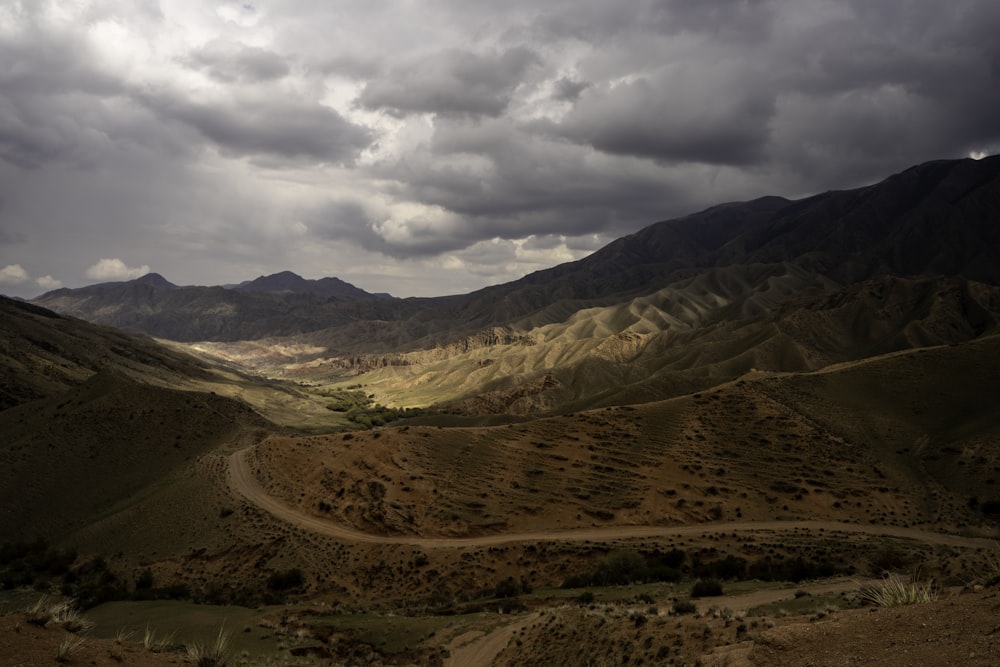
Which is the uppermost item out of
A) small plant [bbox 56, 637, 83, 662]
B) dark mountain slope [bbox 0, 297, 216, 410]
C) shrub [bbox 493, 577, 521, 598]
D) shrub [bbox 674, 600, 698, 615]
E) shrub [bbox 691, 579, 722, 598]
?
dark mountain slope [bbox 0, 297, 216, 410]

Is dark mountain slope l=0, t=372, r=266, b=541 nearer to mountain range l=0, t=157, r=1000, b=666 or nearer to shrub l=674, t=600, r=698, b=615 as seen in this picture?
mountain range l=0, t=157, r=1000, b=666

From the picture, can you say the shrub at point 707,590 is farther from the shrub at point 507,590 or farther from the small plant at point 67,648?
the small plant at point 67,648

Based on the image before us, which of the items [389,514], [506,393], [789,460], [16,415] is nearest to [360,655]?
[389,514]

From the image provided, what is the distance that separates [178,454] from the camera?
64750mm

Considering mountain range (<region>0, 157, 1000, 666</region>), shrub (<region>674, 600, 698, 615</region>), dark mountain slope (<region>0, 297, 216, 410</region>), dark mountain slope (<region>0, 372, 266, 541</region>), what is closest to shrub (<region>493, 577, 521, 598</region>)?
mountain range (<region>0, 157, 1000, 666</region>)

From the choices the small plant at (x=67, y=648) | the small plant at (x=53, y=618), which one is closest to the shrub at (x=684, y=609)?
the small plant at (x=67, y=648)

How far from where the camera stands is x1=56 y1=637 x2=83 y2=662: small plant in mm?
12453

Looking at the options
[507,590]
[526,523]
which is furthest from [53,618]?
[526,523]

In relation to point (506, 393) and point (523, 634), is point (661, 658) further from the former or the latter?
point (506, 393)

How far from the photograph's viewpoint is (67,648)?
12609mm

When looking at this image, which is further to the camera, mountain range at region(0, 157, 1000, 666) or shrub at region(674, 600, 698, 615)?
mountain range at region(0, 157, 1000, 666)

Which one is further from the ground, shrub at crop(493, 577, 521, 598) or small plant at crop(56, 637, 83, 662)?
small plant at crop(56, 637, 83, 662)

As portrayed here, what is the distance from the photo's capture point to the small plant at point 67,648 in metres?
12.5

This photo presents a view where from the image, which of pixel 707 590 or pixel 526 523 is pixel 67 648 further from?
pixel 526 523
